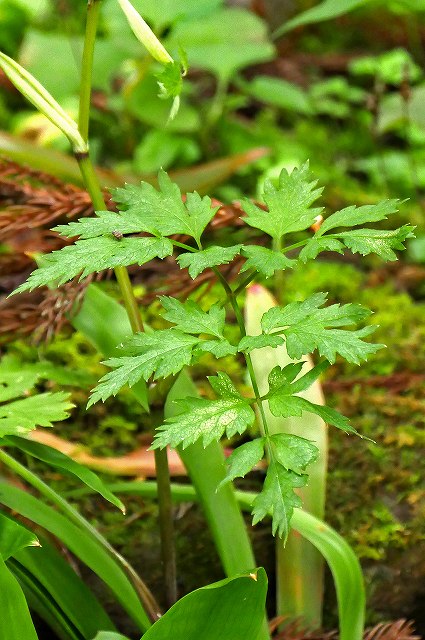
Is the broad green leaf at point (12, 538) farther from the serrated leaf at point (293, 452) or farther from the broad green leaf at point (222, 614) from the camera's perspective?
the serrated leaf at point (293, 452)

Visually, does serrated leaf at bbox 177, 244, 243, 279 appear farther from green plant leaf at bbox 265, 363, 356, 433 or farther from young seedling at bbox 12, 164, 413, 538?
green plant leaf at bbox 265, 363, 356, 433

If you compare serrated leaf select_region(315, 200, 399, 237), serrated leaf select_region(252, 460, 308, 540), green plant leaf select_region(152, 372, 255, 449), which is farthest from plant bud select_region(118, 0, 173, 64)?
serrated leaf select_region(252, 460, 308, 540)

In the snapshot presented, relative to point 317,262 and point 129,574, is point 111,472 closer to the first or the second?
point 129,574

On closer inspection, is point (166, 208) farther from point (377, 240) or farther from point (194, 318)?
point (377, 240)

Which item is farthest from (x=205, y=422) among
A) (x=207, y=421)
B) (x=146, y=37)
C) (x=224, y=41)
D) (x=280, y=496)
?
(x=224, y=41)

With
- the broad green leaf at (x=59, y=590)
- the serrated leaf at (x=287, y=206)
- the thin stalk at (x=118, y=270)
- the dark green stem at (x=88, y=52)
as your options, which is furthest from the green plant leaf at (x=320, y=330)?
the broad green leaf at (x=59, y=590)

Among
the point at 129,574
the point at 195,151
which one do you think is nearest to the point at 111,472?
the point at 129,574
